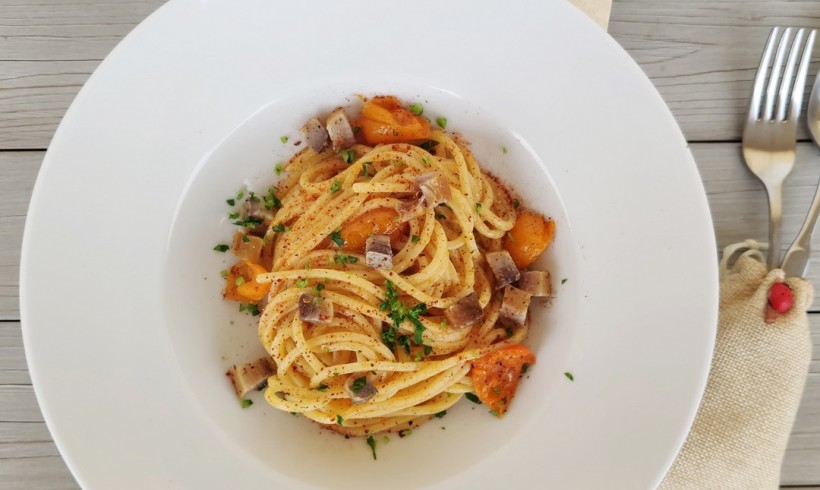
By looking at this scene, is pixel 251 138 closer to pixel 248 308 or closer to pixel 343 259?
pixel 343 259

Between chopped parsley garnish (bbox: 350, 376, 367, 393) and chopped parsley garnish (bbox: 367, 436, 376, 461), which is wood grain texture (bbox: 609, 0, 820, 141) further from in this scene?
chopped parsley garnish (bbox: 367, 436, 376, 461)

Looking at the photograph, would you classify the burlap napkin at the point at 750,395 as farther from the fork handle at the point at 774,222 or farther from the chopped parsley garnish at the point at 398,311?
the chopped parsley garnish at the point at 398,311

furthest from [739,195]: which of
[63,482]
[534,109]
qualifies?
[63,482]

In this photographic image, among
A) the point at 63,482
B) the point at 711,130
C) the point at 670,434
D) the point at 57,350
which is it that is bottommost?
the point at 670,434

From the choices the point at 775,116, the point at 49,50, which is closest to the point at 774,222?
the point at 775,116

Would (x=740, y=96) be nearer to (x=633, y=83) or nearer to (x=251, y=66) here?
(x=633, y=83)

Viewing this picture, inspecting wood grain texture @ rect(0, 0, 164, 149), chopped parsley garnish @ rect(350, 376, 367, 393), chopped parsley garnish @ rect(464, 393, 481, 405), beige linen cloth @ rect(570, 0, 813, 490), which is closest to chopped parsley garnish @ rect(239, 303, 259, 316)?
chopped parsley garnish @ rect(350, 376, 367, 393)

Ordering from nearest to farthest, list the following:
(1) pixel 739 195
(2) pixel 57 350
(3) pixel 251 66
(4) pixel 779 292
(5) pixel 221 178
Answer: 1. (2) pixel 57 350
2. (3) pixel 251 66
3. (5) pixel 221 178
4. (4) pixel 779 292
5. (1) pixel 739 195
